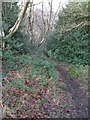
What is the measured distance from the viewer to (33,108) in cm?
327

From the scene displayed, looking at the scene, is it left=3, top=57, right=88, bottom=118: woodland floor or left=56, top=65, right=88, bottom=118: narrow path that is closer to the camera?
left=3, top=57, right=88, bottom=118: woodland floor

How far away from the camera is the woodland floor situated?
10.5 feet

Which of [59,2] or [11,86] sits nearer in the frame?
[11,86]

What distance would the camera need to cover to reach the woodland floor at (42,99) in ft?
10.5

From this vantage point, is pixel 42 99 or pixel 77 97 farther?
pixel 77 97

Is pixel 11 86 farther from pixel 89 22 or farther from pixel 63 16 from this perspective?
pixel 63 16

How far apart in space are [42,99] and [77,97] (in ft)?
3.74

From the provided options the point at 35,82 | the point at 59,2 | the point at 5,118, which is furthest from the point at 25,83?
the point at 59,2

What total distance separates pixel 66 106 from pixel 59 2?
6801 millimetres

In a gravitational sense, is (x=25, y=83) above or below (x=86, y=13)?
below

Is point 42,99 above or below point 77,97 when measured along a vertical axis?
above

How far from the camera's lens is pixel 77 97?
4.27 m

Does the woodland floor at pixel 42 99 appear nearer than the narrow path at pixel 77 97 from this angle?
Yes

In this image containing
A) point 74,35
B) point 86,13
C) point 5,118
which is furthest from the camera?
point 74,35
